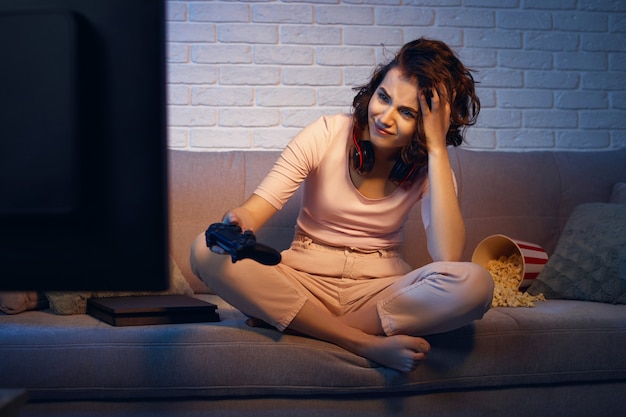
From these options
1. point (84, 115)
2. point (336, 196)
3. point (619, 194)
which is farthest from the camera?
point (619, 194)

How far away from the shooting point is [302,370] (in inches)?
65.0

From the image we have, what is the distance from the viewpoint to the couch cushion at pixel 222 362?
5.28 ft

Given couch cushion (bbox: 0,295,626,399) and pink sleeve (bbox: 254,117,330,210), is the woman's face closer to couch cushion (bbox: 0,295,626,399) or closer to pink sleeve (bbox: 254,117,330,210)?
pink sleeve (bbox: 254,117,330,210)

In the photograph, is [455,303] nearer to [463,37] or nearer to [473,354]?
[473,354]

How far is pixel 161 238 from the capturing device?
0.64m

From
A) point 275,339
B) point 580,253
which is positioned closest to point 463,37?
point 580,253

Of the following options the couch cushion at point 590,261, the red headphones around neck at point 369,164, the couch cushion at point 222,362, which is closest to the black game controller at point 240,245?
the couch cushion at point 222,362

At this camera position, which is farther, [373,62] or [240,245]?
[373,62]

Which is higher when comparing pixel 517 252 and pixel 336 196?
pixel 336 196

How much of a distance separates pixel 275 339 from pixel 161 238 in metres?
1.07

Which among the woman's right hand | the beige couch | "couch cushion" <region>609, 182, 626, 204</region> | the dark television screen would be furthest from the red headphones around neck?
the dark television screen

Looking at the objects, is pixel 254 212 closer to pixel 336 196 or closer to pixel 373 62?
pixel 336 196

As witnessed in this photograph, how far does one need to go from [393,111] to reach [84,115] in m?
1.25

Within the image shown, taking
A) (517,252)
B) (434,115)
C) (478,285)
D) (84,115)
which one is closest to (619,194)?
(517,252)
